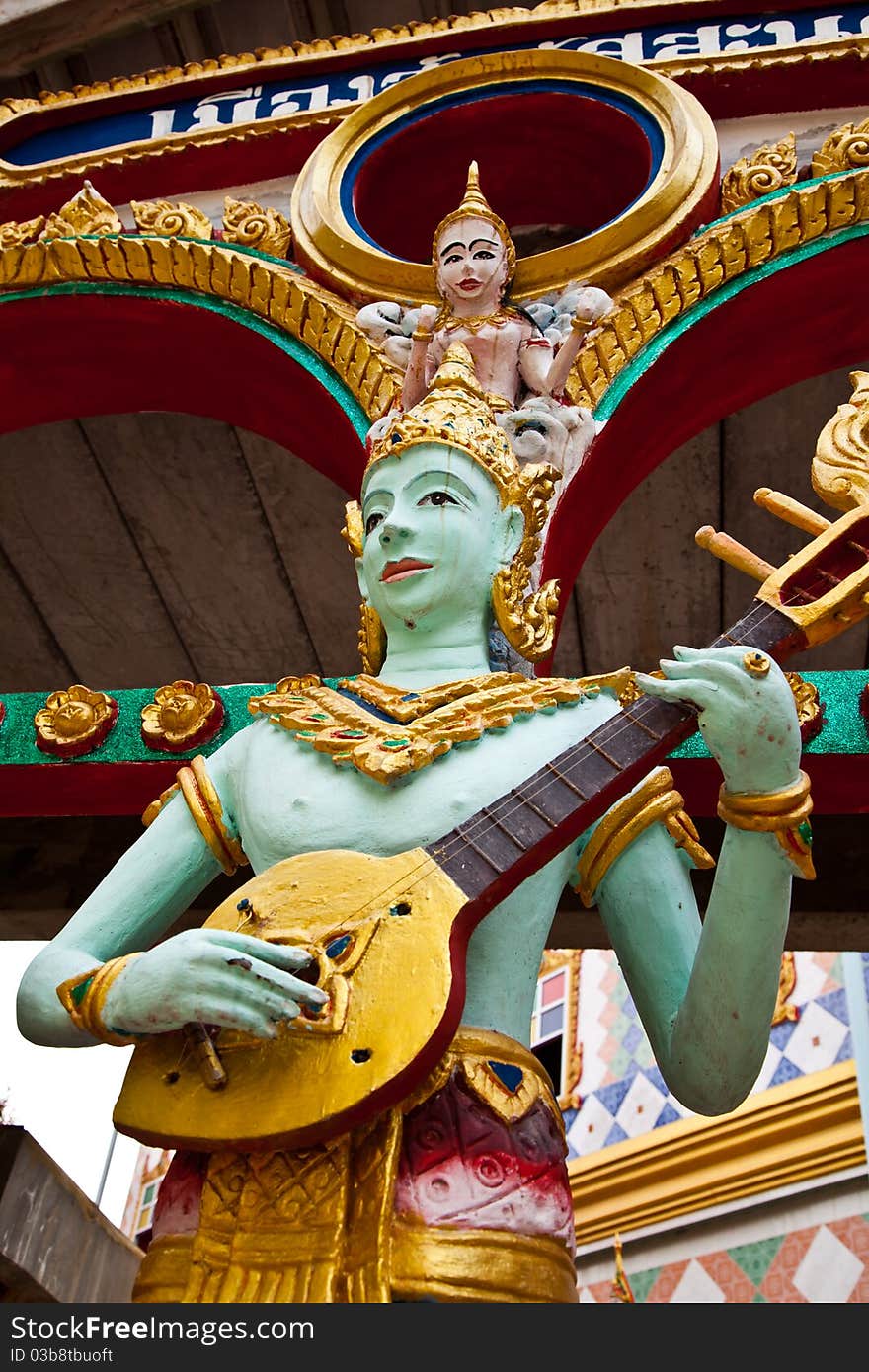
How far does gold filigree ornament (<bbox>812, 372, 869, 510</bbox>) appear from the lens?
190cm

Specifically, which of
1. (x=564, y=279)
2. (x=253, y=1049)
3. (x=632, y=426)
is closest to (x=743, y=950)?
(x=253, y=1049)

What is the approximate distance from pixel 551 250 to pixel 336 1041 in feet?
8.88

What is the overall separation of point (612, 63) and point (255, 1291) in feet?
11.7

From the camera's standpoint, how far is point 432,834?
1722 millimetres

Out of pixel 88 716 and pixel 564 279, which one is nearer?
pixel 88 716

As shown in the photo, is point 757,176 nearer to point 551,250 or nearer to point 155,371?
point 551,250

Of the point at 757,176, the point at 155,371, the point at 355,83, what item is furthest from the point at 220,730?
the point at 355,83

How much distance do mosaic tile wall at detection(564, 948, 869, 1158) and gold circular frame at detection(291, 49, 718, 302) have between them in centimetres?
453

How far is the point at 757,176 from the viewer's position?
3.44 metres

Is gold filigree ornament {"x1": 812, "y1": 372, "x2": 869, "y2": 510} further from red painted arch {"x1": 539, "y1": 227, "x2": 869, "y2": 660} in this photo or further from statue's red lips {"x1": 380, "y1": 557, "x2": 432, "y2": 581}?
red painted arch {"x1": 539, "y1": 227, "x2": 869, "y2": 660}

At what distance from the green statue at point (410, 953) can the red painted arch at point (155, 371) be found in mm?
1536

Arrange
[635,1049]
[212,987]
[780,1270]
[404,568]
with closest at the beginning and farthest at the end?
[212,987] → [404,568] → [780,1270] → [635,1049]

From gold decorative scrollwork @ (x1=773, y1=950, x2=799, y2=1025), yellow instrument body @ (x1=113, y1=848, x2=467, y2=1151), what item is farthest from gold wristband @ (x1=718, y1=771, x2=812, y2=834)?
gold decorative scrollwork @ (x1=773, y1=950, x2=799, y2=1025)

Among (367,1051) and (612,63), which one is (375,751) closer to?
(367,1051)
